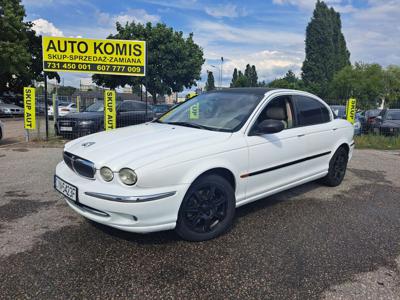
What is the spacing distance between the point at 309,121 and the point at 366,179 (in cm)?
242

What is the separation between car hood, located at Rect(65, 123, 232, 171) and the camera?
299 cm

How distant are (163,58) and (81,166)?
32.9 meters

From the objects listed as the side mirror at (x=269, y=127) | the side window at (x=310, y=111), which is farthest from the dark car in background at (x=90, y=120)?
the side mirror at (x=269, y=127)

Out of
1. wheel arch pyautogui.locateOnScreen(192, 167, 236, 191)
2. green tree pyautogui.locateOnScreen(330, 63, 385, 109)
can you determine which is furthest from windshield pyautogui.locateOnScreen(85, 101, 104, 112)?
green tree pyautogui.locateOnScreen(330, 63, 385, 109)

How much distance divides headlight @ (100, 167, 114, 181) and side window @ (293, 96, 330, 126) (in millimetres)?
2683

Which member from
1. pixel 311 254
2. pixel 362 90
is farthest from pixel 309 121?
pixel 362 90

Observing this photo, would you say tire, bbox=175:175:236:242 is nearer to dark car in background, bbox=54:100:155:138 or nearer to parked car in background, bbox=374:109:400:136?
dark car in background, bbox=54:100:155:138

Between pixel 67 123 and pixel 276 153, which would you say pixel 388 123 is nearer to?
pixel 276 153

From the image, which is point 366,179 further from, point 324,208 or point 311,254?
point 311,254

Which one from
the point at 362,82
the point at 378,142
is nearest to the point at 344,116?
the point at 378,142

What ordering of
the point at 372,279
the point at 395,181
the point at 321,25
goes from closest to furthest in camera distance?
1. the point at 372,279
2. the point at 395,181
3. the point at 321,25

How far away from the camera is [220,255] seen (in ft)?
10.2

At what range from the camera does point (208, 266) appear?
290cm

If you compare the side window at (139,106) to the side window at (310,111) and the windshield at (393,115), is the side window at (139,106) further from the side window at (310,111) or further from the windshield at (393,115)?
the windshield at (393,115)
